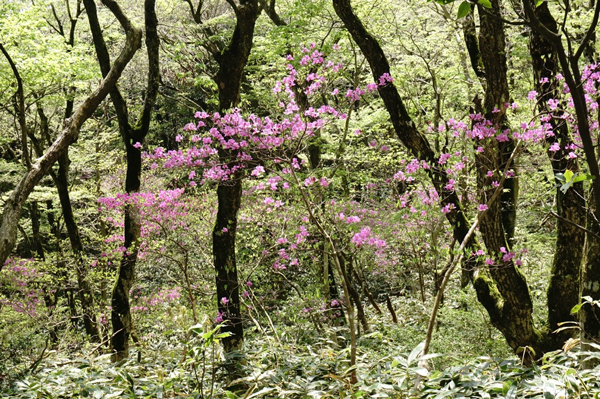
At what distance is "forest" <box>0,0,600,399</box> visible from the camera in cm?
278

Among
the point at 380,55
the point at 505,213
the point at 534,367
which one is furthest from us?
the point at 505,213

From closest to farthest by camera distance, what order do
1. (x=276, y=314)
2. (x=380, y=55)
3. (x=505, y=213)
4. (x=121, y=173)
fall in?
(x=380, y=55) < (x=505, y=213) < (x=276, y=314) < (x=121, y=173)

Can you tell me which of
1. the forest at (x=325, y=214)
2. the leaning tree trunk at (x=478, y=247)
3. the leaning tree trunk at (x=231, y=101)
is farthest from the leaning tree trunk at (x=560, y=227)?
the leaning tree trunk at (x=231, y=101)

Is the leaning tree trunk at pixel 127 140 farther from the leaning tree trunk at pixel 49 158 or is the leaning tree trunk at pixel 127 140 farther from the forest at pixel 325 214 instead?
the leaning tree trunk at pixel 49 158

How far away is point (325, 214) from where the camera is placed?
6.75 meters

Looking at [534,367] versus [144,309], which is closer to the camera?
[534,367]

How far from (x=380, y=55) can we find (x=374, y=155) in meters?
5.01

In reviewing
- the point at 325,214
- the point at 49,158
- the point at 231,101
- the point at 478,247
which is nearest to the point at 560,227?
the point at 478,247

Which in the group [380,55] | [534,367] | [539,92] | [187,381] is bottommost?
[187,381]

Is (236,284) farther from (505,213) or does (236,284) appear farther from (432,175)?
(505,213)

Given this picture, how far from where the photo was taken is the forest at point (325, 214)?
2781 mm

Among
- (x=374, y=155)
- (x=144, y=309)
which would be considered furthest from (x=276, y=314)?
(x=374, y=155)

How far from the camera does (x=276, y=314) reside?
892cm

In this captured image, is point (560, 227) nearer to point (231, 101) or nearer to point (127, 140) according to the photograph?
point (231, 101)
